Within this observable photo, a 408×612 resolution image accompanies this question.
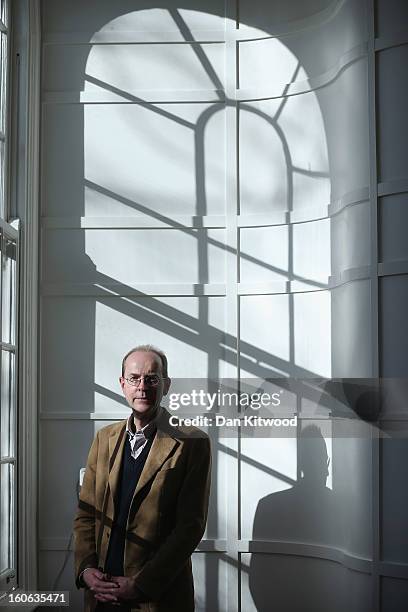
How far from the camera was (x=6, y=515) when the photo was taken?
9.92 feet

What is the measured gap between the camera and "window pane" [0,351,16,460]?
301cm

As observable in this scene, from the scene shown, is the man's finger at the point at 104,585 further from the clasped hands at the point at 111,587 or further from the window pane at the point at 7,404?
the window pane at the point at 7,404

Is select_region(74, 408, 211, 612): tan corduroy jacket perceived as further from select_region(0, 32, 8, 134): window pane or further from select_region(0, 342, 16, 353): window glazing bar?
select_region(0, 32, 8, 134): window pane

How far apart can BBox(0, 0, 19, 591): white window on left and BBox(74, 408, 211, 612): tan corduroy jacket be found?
0.28 m

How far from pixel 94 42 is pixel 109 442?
157 centimetres

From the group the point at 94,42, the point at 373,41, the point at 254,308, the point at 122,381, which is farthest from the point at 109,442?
the point at 373,41

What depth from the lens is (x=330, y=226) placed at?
312 centimetres

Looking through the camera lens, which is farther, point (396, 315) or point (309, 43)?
point (309, 43)

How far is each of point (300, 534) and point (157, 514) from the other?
1.96 feet

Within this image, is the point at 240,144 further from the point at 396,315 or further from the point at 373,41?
the point at 396,315

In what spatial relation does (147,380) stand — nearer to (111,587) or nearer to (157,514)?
(157,514)

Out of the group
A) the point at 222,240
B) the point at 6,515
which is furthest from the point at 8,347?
the point at 222,240

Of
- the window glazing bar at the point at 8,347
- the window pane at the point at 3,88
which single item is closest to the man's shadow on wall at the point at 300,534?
the window glazing bar at the point at 8,347

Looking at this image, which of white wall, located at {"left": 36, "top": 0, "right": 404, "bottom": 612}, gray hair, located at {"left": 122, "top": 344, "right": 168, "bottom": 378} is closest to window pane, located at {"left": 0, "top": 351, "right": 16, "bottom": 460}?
white wall, located at {"left": 36, "top": 0, "right": 404, "bottom": 612}
